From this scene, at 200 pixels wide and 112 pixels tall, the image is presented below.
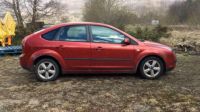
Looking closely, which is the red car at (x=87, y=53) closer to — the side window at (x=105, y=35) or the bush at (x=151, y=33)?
the side window at (x=105, y=35)

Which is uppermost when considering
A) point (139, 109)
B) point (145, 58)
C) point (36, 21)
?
point (36, 21)

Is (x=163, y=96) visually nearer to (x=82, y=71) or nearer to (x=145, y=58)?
(x=145, y=58)

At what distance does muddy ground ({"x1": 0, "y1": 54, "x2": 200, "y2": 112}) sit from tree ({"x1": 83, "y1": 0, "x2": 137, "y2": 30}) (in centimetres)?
1461

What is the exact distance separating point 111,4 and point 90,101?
19712 mm

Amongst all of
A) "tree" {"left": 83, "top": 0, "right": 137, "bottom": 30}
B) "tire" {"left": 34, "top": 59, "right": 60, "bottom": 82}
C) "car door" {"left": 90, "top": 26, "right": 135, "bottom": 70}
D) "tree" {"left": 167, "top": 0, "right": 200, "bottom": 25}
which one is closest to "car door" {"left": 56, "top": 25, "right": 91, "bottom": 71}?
"car door" {"left": 90, "top": 26, "right": 135, "bottom": 70}

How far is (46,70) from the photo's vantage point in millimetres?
8250

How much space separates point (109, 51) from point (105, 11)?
16.9m

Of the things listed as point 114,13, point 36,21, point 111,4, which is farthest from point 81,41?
point 111,4

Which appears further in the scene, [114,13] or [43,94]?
[114,13]

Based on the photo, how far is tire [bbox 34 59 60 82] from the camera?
8203mm

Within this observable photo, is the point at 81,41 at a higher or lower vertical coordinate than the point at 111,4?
lower

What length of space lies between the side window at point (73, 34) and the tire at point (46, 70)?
2.27ft

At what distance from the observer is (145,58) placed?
27.6ft

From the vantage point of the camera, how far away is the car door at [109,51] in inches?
325
